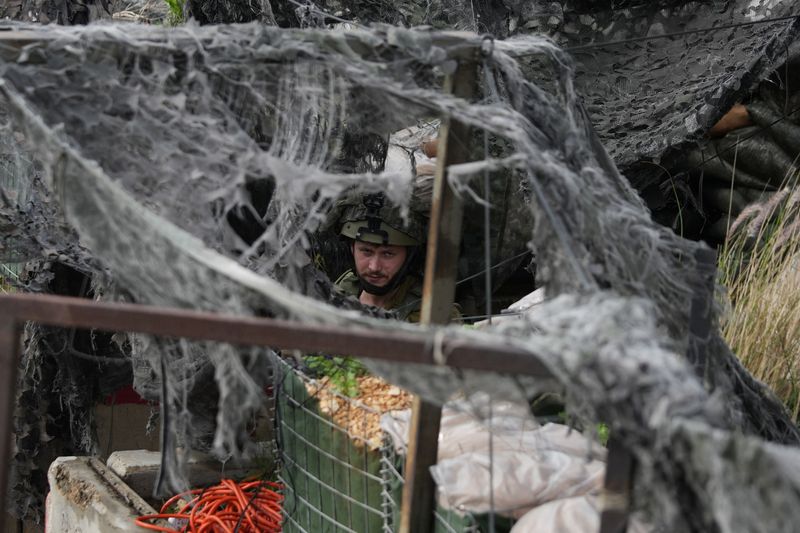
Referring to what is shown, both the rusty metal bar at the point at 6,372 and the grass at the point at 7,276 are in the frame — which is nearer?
the rusty metal bar at the point at 6,372

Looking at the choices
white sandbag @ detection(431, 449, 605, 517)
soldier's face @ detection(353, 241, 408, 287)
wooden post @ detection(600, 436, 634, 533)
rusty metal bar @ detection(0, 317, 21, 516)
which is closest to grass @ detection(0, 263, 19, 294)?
soldier's face @ detection(353, 241, 408, 287)

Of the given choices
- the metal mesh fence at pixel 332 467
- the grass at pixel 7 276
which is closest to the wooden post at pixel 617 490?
the metal mesh fence at pixel 332 467

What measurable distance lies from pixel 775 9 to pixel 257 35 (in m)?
4.01

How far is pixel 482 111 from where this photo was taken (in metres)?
2.48

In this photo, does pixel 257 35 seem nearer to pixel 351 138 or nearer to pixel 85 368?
pixel 351 138

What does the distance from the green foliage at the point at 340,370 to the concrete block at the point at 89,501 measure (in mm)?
1807

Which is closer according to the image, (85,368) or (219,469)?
(219,469)

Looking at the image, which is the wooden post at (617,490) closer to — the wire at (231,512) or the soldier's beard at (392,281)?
the wire at (231,512)

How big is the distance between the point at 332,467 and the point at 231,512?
4.92 ft

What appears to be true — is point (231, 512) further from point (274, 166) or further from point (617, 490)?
point (617, 490)

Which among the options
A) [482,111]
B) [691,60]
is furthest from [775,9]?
[482,111]

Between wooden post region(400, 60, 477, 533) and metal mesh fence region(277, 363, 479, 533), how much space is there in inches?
14.3

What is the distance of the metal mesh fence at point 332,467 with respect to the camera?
3320 mm

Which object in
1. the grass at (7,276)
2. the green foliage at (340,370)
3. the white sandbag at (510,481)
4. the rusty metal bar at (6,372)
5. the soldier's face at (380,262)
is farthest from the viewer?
the grass at (7,276)
